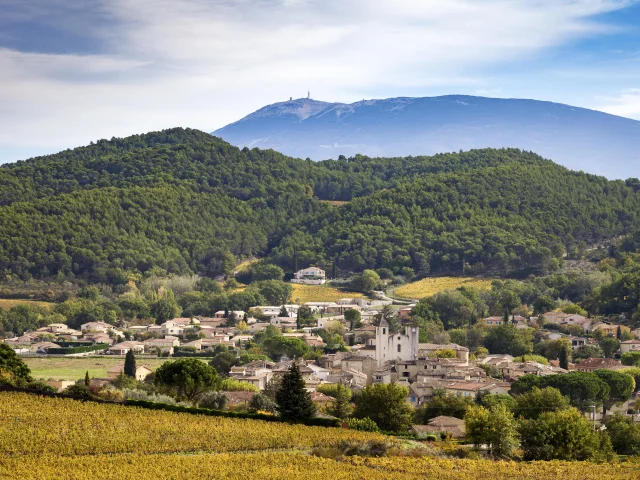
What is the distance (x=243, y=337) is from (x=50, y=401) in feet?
144

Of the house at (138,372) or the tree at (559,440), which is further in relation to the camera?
the house at (138,372)

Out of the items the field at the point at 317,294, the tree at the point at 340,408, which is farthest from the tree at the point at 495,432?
the field at the point at 317,294

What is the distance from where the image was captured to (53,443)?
29.9 metres

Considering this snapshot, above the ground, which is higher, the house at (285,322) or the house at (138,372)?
the house at (285,322)

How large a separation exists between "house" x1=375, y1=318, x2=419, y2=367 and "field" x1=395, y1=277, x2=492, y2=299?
31.9 metres

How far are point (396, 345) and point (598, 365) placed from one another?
37.2 ft

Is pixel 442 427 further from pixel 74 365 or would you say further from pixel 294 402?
pixel 74 365

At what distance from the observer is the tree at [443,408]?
48272 mm

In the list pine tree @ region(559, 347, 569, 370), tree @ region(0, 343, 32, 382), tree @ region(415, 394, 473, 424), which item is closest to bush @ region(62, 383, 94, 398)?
tree @ region(0, 343, 32, 382)

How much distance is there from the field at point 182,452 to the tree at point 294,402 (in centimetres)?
165

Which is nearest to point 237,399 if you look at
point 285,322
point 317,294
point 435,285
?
point 285,322

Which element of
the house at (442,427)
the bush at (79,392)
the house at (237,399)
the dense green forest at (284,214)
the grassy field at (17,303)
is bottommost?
the house at (442,427)

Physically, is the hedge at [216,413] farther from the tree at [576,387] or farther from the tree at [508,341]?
the tree at [508,341]

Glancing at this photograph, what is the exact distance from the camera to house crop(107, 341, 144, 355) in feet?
241
